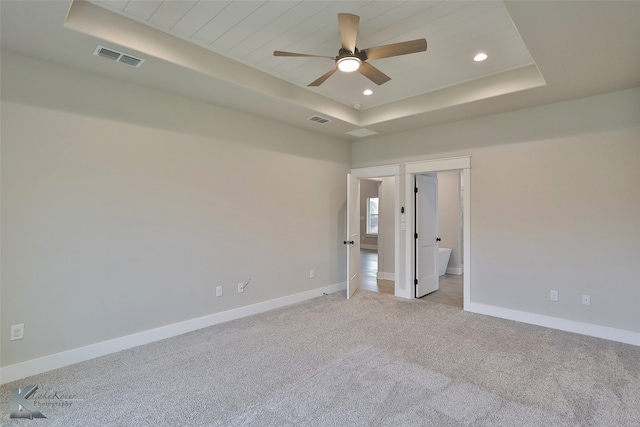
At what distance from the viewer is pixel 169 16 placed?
253 centimetres

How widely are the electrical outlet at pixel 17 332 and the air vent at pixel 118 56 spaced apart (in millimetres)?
2405

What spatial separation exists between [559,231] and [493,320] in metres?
1.37

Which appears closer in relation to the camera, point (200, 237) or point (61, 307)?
point (61, 307)

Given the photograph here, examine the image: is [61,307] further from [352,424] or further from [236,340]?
[352,424]

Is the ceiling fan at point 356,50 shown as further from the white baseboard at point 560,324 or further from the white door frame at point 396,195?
the white baseboard at point 560,324

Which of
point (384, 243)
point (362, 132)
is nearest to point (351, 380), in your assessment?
point (362, 132)

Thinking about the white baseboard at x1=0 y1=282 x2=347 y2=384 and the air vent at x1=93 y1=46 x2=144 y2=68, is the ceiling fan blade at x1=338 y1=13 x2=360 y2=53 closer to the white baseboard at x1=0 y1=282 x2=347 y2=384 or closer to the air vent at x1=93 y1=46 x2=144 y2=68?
the air vent at x1=93 y1=46 x2=144 y2=68

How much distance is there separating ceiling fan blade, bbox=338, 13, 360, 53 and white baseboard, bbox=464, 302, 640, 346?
3751 mm

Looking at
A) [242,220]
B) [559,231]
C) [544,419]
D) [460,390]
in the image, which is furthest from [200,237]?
[559,231]

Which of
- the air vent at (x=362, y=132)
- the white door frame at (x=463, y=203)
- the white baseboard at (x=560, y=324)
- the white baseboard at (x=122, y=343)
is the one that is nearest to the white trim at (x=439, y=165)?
the white door frame at (x=463, y=203)

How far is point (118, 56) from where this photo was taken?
8.80 feet

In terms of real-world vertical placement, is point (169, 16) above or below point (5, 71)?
above

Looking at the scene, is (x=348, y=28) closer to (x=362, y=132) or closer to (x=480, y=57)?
(x=480, y=57)

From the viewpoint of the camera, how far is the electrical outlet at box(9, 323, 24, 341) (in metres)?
2.59
